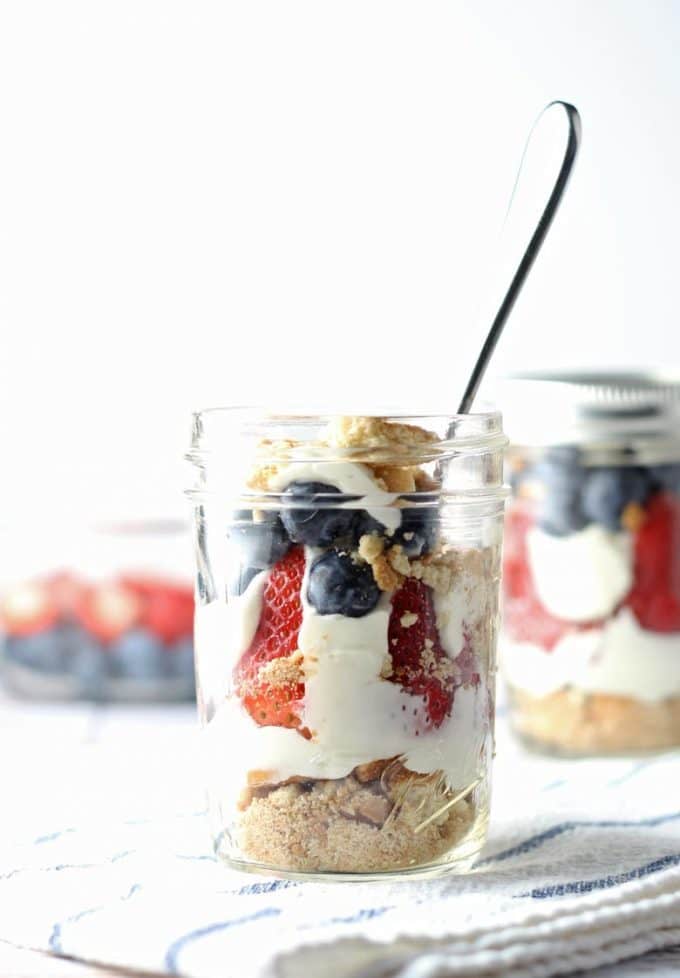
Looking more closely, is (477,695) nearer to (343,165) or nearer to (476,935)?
(476,935)

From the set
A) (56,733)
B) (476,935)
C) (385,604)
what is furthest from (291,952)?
(56,733)

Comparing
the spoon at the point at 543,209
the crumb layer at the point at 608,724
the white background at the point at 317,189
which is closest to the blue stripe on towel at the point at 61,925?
the spoon at the point at 543,209

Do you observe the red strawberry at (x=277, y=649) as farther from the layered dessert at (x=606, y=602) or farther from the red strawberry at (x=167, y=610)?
the red strawberry at (x=167, y=610)

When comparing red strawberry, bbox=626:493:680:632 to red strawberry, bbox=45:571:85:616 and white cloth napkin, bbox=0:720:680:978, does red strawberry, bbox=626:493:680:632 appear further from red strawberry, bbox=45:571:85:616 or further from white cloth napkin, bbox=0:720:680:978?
red strawberry, bbox=45:571:85:616

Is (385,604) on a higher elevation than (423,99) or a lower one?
lower

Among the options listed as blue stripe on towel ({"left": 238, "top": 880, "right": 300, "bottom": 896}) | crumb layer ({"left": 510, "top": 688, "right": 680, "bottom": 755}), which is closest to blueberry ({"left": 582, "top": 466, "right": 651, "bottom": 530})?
crumb layer ({"left": 510, "top": 688, "right": 680, "bottom": 755})

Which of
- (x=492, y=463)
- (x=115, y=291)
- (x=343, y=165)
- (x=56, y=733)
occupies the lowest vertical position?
(x=56, y=733)

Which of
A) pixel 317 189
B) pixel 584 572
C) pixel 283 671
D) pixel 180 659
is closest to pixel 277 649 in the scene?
pixel 283 671
